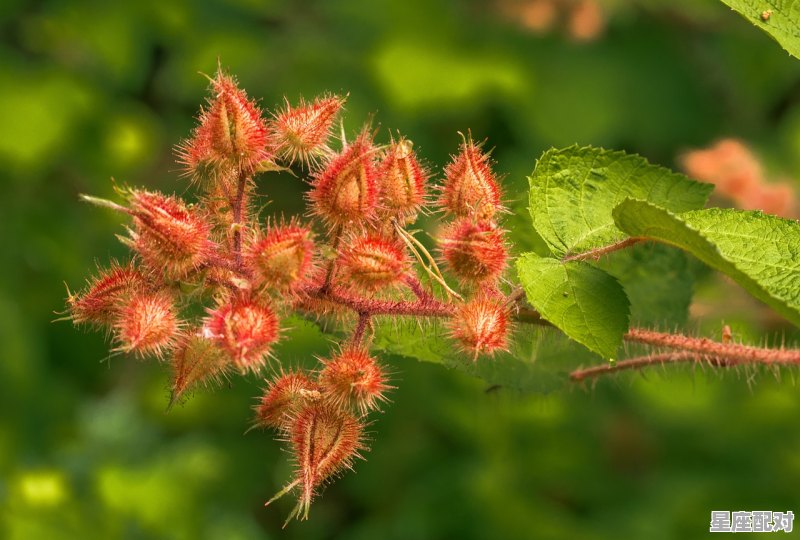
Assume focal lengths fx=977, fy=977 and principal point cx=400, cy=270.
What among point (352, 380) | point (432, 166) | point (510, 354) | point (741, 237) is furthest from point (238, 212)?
point (432, 166)

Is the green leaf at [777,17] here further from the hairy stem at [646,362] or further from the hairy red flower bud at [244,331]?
the hairy red flower bud at [244,331]

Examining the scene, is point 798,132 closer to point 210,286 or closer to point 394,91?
point 394,91

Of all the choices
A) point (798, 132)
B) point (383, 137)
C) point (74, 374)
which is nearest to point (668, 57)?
point (798, 132)

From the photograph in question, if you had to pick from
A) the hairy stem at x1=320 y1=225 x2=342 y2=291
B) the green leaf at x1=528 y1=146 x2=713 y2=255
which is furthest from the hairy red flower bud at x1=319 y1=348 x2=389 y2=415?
the green leaf at x1=528 y1=146 x2=713 y2=255

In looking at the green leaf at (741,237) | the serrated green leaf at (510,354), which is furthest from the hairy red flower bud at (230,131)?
the green leaf at (741,237)

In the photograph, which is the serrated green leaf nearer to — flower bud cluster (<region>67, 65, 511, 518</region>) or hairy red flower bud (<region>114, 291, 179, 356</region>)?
flower bud cluster (<region>67, 65, 511, 518</region>)
